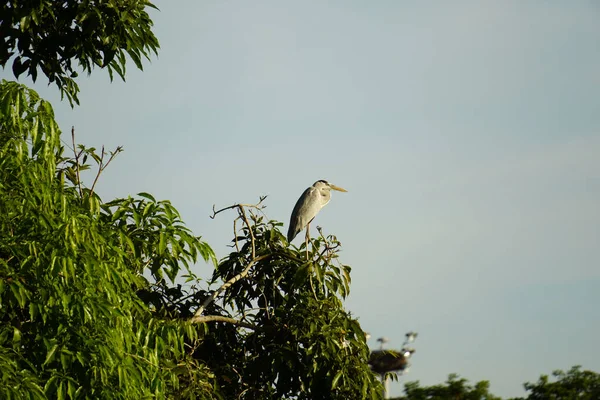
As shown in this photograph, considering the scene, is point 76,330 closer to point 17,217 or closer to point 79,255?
point 79,255

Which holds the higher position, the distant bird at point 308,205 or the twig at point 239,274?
the distant bird at point 308,205

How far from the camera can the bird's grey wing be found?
9188 mm

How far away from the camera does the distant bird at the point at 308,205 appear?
9195mm

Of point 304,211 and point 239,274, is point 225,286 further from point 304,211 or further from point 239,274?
point 304,211

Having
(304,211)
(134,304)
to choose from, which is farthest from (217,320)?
(304,211)

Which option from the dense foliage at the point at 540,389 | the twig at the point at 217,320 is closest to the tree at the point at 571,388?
the dense foliage at the point at 540,389

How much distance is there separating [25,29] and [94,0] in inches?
18.6

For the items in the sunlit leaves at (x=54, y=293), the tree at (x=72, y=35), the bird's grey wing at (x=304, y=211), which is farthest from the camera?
the bird's grey wing at (x=304, y=211)

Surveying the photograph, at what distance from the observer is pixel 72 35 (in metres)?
5.34

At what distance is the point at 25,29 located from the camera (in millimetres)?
5086

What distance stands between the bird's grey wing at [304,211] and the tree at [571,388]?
14.1 feet

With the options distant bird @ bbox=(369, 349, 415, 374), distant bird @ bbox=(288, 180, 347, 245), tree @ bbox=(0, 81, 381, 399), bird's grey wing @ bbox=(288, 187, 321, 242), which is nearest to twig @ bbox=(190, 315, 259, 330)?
tree @ bbox=(0, 81, 381, 399)

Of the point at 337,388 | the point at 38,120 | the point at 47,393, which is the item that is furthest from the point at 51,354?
the point at 337,388

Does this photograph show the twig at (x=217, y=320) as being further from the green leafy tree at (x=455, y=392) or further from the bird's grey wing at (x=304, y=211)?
the bird's grey wing at (x=304, y=211)
